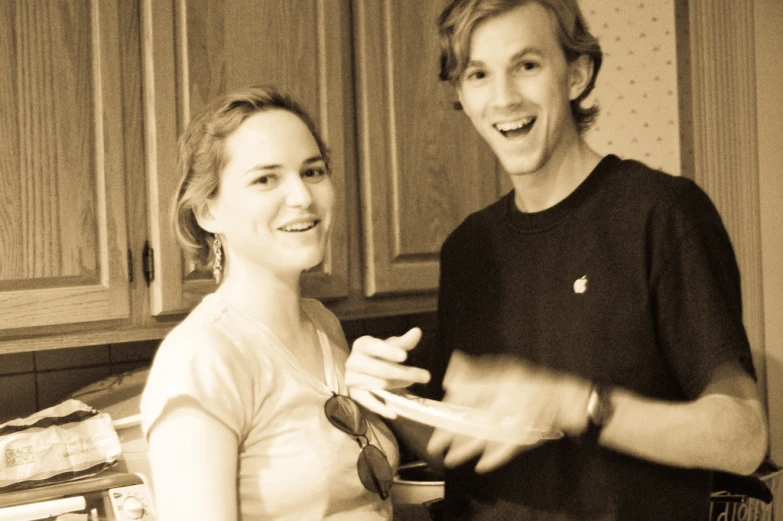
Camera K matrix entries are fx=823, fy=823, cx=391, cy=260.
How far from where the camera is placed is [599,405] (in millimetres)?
996

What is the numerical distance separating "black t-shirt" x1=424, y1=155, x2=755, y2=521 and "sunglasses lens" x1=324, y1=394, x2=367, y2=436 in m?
0.26

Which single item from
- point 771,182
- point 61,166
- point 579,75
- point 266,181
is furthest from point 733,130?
point 61,166

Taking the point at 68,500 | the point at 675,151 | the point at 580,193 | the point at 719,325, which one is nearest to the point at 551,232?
the point at 580,193

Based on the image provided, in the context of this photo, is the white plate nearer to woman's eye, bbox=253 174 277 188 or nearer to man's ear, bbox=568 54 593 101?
woman's eye, bbox=253 174 277 188

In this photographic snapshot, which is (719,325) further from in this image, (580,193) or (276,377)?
(276,377)

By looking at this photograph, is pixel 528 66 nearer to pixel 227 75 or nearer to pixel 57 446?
pixel 227 75

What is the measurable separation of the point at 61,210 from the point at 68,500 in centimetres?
47

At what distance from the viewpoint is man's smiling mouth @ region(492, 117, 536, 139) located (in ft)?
3.97

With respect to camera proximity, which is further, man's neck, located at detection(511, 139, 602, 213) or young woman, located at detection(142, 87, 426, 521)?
man's neck, located at detection(511, 139, 602, 213)

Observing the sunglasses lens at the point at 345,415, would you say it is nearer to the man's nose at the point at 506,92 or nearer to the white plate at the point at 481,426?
the white plate at the point at 481,426

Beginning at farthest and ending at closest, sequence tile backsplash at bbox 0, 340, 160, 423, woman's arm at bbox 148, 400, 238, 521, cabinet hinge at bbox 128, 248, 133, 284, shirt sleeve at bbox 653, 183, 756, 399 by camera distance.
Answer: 1. tile backsplash at bbox 0, 340, 160, 423
2. cabinet hinge at bbox 128, 248, 133, 284
3. shirt sleeve at bbox 653, 183, 756, 399
4. woman's arm at bbox 148, 400, 238, 521

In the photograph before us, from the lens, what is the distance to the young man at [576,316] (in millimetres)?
1013

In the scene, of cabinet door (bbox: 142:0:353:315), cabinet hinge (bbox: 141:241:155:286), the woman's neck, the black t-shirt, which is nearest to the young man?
the black t-shirt

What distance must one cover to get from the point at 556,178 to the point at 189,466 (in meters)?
0.67
